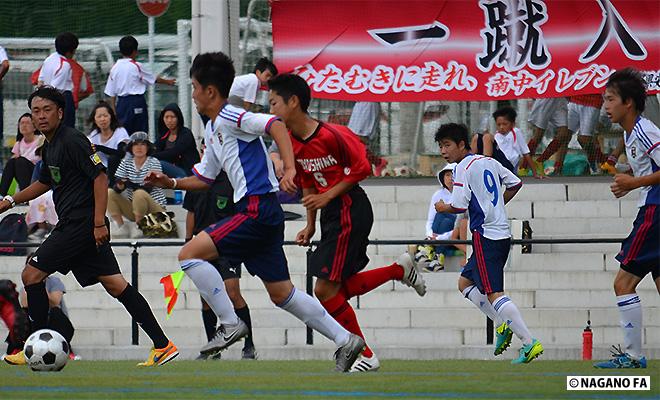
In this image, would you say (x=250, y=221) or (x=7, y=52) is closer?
(x=250, y=221)

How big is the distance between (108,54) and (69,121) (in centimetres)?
237

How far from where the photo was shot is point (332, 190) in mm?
11508

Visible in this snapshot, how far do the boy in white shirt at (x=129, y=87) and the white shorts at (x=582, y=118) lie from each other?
5.46 m

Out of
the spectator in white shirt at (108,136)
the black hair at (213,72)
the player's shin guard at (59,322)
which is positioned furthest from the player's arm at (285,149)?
the spectator in white shirt at (108,136)

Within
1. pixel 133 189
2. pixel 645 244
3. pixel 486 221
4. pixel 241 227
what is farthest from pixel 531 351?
pixel 133 189

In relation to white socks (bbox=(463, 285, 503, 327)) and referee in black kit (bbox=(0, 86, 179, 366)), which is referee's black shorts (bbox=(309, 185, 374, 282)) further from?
white socks (bbox=(463, 285, 503, 327))

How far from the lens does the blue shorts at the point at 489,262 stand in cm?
1310

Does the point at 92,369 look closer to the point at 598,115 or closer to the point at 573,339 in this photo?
the point at 573,339

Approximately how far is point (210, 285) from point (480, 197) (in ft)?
9.55

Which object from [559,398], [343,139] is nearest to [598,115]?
[343,139]

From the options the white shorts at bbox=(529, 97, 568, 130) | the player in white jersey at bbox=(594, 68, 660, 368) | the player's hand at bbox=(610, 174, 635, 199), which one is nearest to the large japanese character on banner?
the white shorts at bbox=(529, 97, 568, 130)

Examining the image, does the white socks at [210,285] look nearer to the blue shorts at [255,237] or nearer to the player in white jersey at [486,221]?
the blue shorts at [255,237]

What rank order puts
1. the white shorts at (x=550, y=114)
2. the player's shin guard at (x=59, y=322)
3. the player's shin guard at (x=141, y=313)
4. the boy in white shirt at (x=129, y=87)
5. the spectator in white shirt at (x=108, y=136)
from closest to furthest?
1. the player's shin guard at (x=141, y=313)
2. the player's shin guard at (x=59, y=322)
3. the spectator in white shirt at (x=108, y=136)
4. the white shorts at (x=550, y=114)
5. the boy in white shirt at (x=129, y=87)

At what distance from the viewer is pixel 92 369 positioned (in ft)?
40.8
